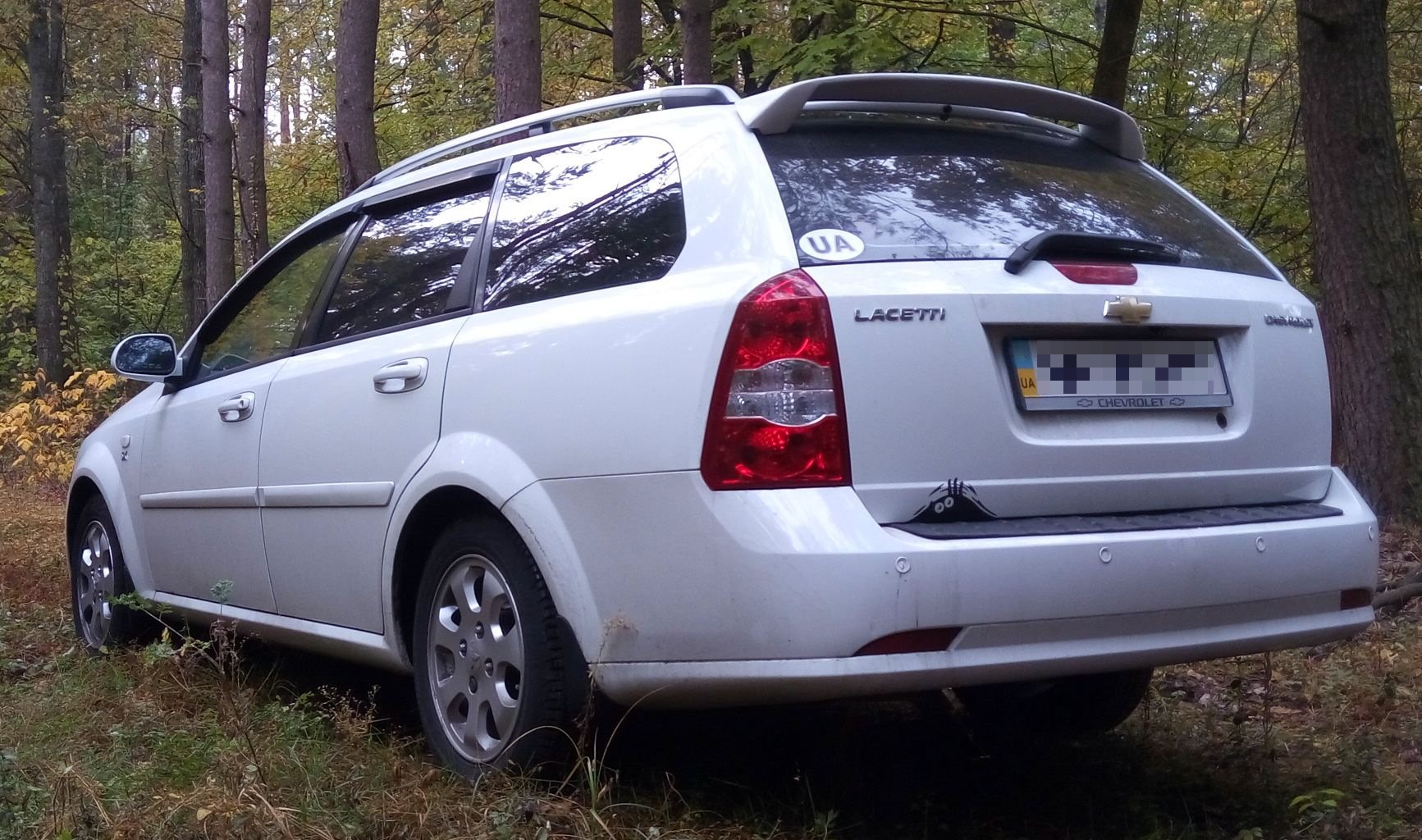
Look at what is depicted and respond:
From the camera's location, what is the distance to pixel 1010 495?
2879 mm

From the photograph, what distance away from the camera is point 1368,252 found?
683 cm

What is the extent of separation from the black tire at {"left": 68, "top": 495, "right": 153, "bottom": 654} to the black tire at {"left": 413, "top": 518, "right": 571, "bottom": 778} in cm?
221

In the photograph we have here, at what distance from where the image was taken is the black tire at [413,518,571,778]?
3195mm

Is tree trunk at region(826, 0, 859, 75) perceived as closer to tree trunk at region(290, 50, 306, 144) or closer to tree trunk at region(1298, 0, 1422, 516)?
tree trunk at region(1298, 0, 1422, 516)

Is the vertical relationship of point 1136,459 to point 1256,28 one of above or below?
below

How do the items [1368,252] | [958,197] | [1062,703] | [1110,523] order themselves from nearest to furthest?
[1110,523] < [958,197] < [1062,703] < [1368,252]

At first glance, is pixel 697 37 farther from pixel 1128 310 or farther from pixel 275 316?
pixel 1128 310

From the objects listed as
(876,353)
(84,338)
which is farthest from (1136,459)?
(84,338)

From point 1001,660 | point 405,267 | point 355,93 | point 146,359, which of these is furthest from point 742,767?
point 355,93

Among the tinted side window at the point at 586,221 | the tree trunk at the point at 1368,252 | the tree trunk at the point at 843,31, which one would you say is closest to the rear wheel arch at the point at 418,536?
the tinted side window at the point at 586,221

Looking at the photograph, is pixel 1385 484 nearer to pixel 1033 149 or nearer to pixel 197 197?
pixel 1033 149

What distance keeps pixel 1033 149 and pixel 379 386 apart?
1.83 metres

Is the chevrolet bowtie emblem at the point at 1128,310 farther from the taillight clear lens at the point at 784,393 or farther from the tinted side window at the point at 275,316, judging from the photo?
the tinted side window at the point at 275,316

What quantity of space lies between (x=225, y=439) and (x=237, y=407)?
16 cm
